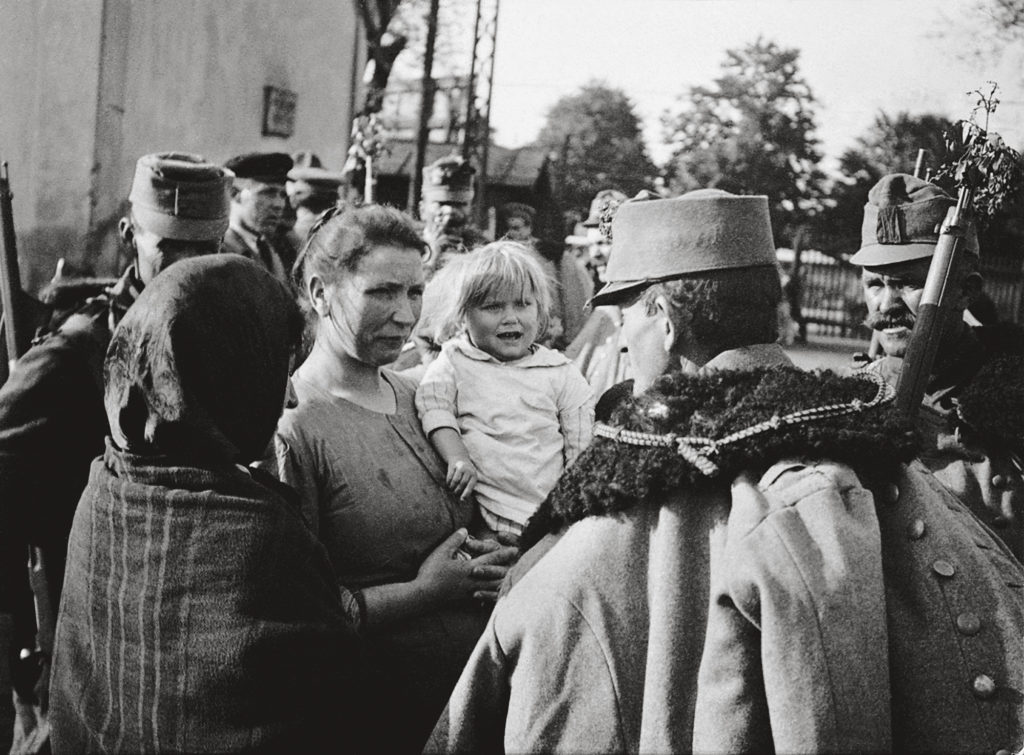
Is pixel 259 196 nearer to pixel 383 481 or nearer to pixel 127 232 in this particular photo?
pixel 127 232

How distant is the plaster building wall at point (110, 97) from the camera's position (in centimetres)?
556

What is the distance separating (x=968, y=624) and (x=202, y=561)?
1404mm

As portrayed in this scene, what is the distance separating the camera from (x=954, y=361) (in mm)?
3121

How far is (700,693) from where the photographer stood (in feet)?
5.81

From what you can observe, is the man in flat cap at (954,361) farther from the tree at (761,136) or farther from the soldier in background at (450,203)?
the tree at (761,136)

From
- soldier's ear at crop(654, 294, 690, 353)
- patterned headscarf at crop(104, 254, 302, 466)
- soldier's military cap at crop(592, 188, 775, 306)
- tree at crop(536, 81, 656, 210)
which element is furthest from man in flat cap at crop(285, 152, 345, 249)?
tree at crop(536, 81, 656, 210)

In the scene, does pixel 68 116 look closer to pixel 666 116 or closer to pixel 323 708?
pixel 323 708

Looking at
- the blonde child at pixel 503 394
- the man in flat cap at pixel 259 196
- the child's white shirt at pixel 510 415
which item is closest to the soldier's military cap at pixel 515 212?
the man in flat cap at pixel 259 196

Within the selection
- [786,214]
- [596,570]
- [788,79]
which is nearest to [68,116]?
[596,570]

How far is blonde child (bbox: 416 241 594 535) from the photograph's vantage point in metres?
3.06

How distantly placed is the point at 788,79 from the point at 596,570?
30.3 m

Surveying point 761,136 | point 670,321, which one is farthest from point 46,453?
point 761,136

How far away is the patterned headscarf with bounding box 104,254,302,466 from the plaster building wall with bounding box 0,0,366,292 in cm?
378

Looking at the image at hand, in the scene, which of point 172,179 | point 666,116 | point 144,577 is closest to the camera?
point 144,577
